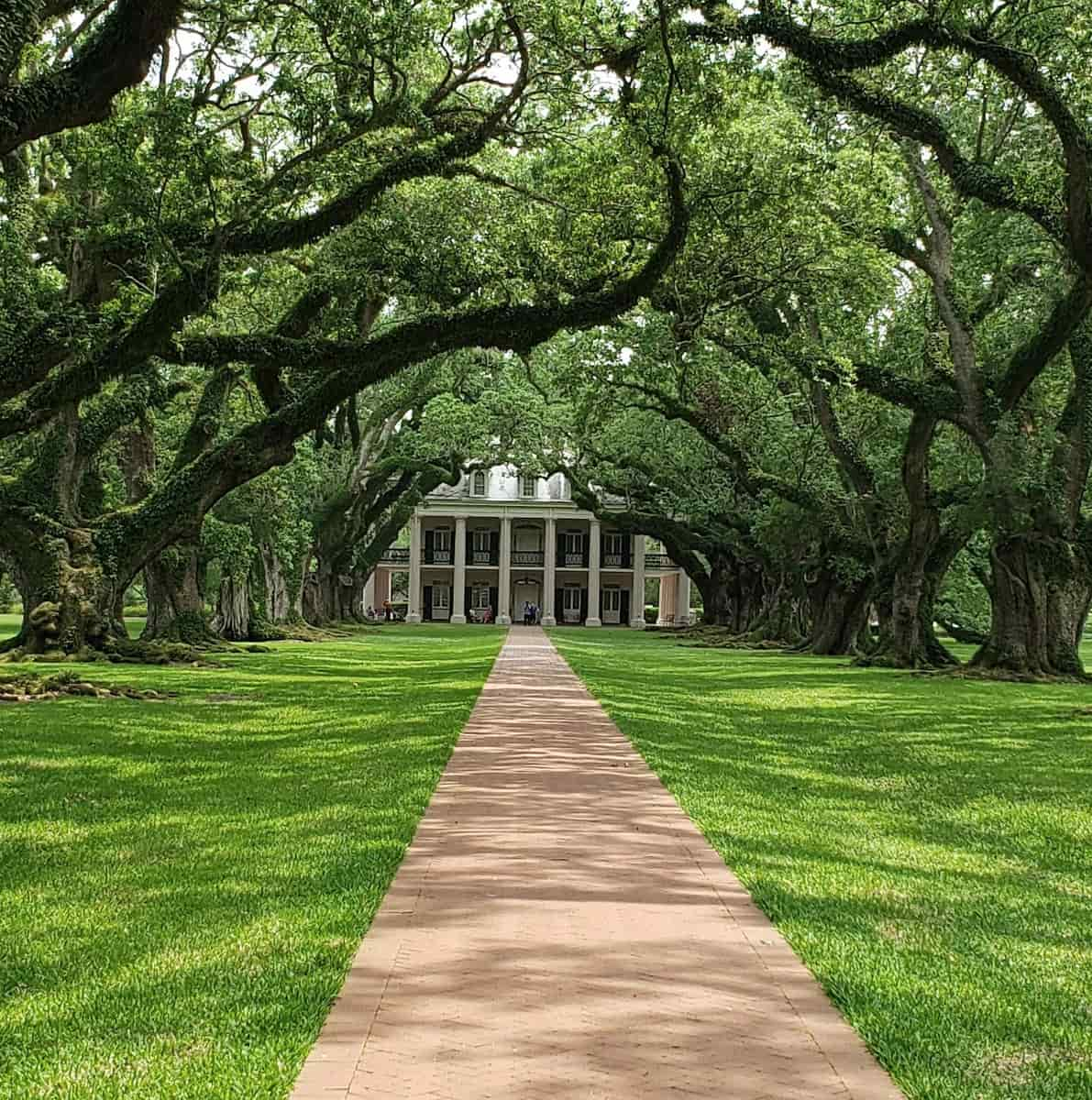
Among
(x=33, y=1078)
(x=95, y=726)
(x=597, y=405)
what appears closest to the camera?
(x=33, y=1078)

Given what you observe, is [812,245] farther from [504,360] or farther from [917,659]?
[504,360]

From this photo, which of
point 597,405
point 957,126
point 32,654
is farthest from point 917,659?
point 32,654

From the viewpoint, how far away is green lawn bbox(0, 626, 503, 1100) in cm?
379

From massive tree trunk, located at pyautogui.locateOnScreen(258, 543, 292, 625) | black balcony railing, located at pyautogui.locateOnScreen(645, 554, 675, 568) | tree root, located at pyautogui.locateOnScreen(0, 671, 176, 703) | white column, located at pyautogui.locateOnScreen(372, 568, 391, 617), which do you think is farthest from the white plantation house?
tree root, located at pyautogui.locateOnScreen(0, 671, 176, 703)

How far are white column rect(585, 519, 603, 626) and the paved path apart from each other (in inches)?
2594

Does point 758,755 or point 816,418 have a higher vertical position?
point 816,418

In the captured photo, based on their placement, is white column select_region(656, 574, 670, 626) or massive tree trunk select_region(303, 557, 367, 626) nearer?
massive tree trunk select_region(303, 557, 367, 626)

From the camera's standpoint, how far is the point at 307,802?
333 inches

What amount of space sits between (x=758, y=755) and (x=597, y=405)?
16.7m

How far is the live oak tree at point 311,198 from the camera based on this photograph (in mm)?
14367

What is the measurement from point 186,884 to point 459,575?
6720cm

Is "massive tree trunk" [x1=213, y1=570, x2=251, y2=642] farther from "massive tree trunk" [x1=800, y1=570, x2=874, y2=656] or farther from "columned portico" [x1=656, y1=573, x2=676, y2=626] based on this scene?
"columned portico" [x1=656, y1=573, x2=676, y2=626]

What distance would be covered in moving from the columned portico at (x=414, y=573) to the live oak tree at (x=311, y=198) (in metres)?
52.3

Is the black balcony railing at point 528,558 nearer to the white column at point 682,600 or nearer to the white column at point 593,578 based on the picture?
the white column at point 593,578
